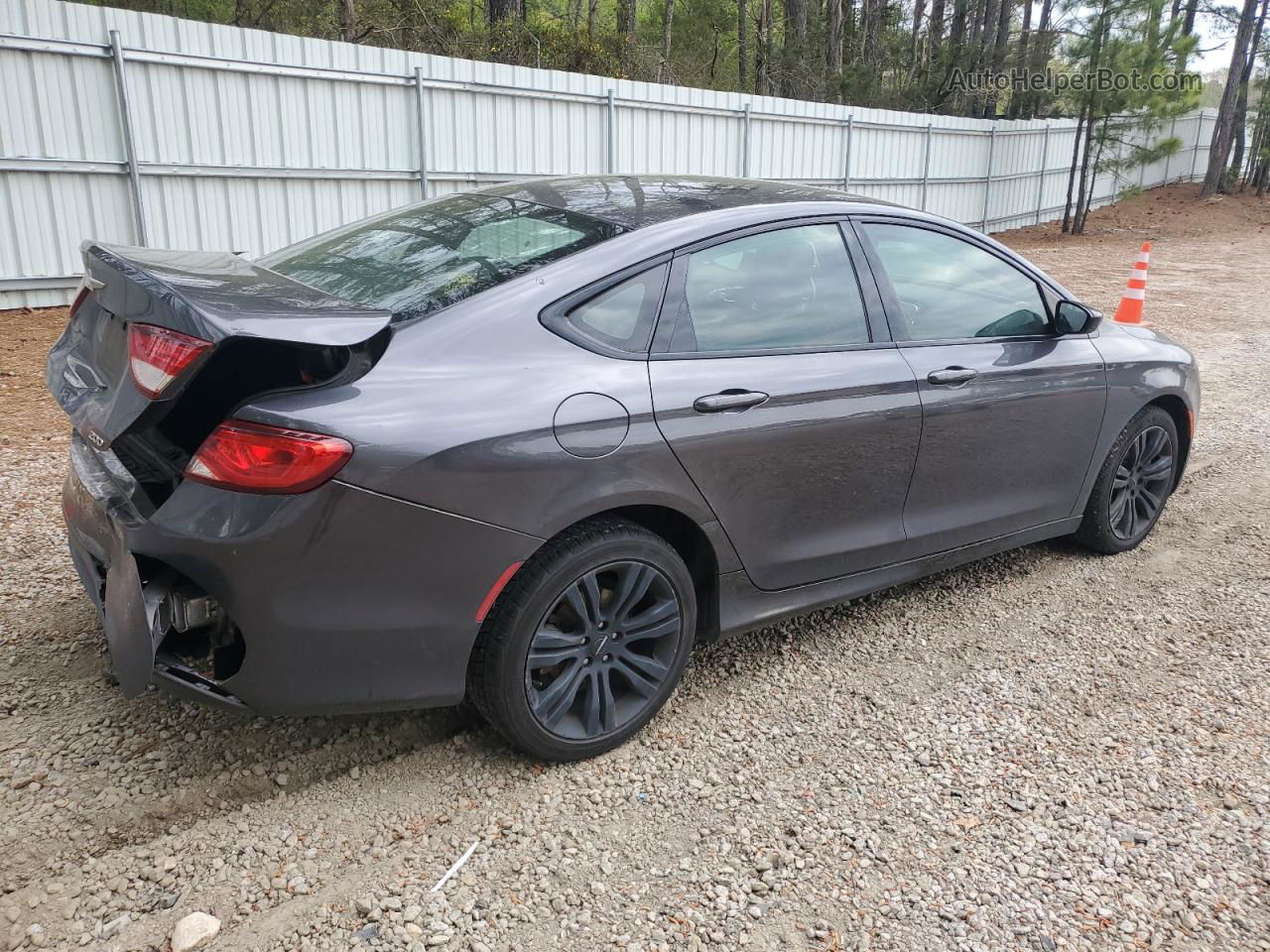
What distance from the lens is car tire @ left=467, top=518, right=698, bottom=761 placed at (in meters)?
2.60

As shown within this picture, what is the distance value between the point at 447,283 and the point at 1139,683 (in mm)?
2726

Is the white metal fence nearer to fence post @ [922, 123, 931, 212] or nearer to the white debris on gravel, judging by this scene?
fence post @ [922, 123, 931, 212]

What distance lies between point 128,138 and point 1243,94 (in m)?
31.4

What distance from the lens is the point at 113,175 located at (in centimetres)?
872

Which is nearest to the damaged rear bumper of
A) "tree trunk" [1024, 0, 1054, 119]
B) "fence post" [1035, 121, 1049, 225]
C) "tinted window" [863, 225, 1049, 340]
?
"tinted window" [863, 225, 1049, 340]

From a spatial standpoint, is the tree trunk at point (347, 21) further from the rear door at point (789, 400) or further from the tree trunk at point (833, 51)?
the tree trunk at point (833, 51)

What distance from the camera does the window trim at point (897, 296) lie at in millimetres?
3445

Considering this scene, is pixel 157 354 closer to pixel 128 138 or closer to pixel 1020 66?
pixel 128 138

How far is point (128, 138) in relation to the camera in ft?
28.4

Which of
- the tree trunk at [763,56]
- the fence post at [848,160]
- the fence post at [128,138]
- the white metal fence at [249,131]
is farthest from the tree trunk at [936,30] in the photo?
the fence post at [128,138]

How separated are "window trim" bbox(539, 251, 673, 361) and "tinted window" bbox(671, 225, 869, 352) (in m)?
0.08

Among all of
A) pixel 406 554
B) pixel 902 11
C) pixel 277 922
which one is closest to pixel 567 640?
pixel 406 554

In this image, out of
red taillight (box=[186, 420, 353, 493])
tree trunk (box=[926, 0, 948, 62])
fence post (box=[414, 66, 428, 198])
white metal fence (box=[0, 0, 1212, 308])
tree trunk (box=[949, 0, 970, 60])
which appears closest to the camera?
red taillight (box=[186, 420, 353, 493])

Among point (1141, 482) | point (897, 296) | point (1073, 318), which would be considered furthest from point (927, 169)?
point (897, 296)
